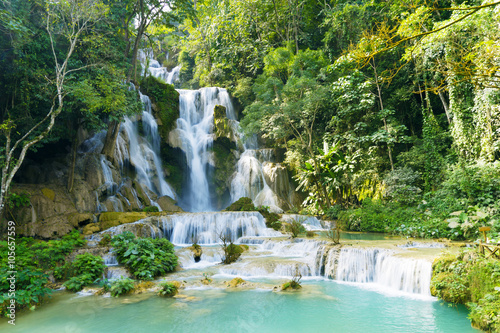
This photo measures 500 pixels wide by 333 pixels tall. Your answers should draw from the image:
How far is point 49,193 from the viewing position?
11891 mm

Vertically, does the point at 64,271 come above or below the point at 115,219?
below

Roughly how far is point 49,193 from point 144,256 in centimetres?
688

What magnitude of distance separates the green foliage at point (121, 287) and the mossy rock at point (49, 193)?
734 cm

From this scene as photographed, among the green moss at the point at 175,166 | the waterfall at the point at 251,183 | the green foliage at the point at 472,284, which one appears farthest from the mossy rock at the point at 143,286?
the green moss at the point at 175,166

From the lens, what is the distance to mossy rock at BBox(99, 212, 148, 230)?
35.8 ft

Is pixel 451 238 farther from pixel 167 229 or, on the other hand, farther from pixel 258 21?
pixel 258 21

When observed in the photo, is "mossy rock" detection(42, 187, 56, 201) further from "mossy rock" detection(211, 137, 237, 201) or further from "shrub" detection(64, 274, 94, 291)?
"mossy rock" detection(211, 137, 237, 201)

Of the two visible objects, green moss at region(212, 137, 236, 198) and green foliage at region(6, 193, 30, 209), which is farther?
green moss at region(212, 137, 236, 198)

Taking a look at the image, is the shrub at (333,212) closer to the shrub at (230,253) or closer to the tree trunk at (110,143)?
the shrub at (230,253)

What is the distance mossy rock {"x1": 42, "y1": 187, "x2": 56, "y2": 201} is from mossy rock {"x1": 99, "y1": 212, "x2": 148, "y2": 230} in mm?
2218

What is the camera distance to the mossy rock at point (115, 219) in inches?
430

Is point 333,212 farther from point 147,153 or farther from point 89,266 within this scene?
point 147,153

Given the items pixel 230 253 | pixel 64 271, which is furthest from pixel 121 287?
pixel 230 253

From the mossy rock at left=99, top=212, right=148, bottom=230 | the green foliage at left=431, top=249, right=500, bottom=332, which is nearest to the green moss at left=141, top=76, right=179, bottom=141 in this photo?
the mossy rock at left=99, top=212, right=148, bottom=230
